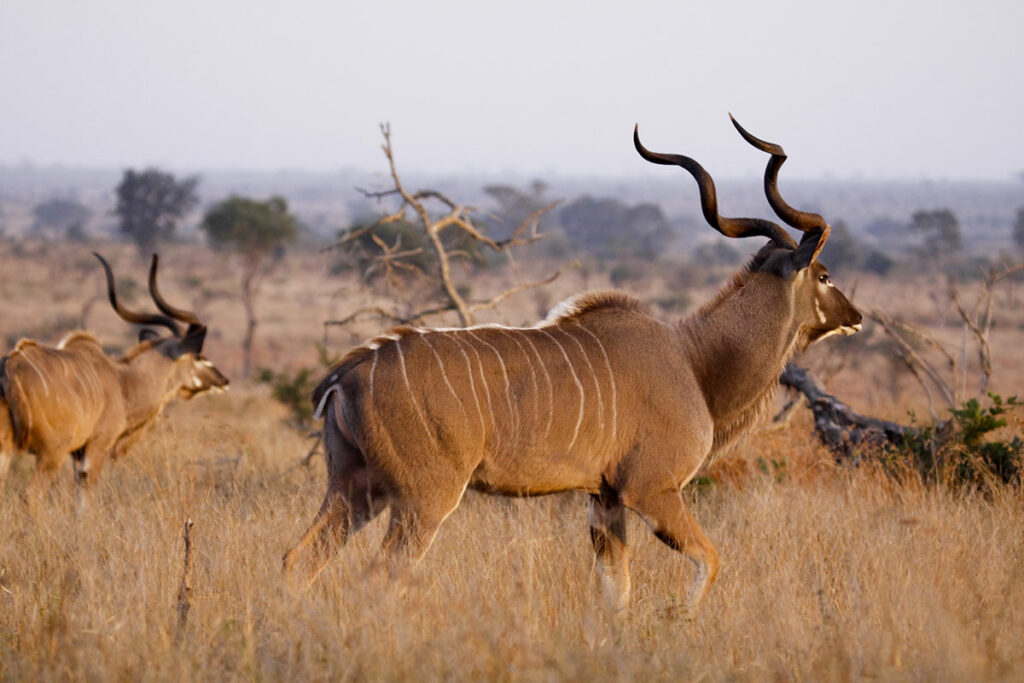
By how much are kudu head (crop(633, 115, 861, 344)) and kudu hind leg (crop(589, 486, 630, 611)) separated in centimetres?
119

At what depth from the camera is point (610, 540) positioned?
177 inches

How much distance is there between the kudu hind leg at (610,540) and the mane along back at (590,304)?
0.76 metres

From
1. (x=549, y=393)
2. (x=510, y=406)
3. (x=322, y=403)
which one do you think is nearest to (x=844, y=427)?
(x=549, y=393)

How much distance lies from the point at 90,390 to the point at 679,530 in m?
4.55

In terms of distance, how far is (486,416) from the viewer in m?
A: 4.10

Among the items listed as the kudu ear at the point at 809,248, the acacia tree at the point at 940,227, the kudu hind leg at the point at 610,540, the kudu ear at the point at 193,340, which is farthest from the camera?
the acacia tree at the point at 940,227

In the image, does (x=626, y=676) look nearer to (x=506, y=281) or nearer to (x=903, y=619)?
(x=903, y=619)

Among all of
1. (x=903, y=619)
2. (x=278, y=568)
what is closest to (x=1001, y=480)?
(x=903, y=619)

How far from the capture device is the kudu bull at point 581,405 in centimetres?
403

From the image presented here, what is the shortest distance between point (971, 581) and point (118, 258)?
1380 inches

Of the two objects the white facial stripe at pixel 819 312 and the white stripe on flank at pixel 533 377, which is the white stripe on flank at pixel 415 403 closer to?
the white stripe on flank at pixel 533 377

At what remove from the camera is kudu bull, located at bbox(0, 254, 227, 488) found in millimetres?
6314

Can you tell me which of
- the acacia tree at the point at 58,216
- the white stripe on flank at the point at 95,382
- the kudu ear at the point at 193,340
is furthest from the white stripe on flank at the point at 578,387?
the acacia tree at the point at 58,216

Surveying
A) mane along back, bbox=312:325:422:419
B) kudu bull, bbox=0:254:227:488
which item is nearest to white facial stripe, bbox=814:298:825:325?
mane along back, bbox=312:325:422:419
